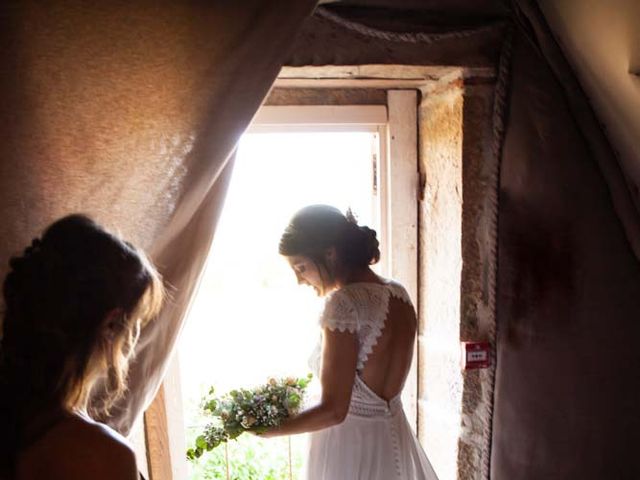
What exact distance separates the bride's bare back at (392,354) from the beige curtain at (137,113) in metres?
0.52

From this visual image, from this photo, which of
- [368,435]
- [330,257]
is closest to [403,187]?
[330,257]

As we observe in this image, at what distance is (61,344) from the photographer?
26.5 inches

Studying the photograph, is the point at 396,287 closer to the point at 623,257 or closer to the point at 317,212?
the point at 317,212

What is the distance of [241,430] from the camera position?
1.29 m

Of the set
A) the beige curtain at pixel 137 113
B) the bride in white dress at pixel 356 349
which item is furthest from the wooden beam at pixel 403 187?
the beige curtain at pixel 137 113

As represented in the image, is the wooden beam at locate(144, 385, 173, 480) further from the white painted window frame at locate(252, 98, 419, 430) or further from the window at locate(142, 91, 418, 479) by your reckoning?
the white painted window frame at locate(252, 98, 419, 430)

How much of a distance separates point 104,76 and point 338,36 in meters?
0.60

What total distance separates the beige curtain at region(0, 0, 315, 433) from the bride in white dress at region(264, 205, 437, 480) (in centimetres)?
36

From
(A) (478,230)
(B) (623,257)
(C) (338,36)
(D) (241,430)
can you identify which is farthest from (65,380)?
(B) (623,257)

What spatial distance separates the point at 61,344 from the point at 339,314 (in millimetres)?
660

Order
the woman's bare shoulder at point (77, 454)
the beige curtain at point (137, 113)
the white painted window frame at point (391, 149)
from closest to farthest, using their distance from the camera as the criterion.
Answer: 1. the woman's bare shoulder at point (77, 454)
2. the beige curtain at point (137, 113)
3. the white painted window frame at point (391, 149)

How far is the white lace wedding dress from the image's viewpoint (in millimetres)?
1228

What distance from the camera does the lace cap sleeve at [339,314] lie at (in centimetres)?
118

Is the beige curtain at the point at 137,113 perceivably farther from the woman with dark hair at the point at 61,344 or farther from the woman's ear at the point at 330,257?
the woman's ear at the point at 330,257
